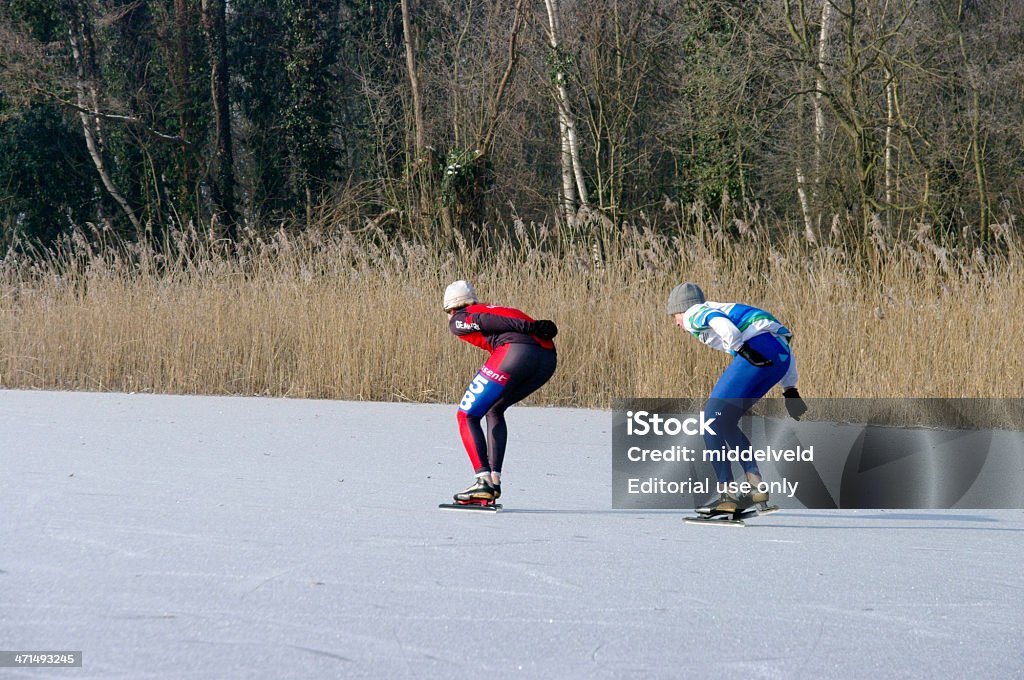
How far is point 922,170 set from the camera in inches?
709

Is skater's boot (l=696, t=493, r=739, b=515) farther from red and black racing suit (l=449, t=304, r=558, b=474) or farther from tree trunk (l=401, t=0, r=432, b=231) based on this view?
tree trunk (l=401, t=0, r=432, b=231)

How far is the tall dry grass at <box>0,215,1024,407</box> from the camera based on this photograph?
905 cm

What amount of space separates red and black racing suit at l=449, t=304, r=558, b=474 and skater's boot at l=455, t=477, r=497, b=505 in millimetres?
61

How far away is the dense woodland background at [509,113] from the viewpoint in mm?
17531

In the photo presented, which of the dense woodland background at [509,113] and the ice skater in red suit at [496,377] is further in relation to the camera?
the dense woodland background at [509,113]

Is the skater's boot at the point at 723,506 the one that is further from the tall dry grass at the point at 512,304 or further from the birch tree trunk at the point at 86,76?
the birch tree trunk at the point at 86,76

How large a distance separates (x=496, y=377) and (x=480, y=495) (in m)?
0.50

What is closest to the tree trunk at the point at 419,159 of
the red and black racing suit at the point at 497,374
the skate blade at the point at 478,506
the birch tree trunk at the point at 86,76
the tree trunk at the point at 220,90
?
the tree trunk at the point at 220,90

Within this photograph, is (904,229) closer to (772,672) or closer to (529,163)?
(529,163)

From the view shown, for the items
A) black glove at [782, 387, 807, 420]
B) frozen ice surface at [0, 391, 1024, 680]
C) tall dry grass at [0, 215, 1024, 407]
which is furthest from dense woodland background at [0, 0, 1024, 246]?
black glove at [782, 387, 807, 420]

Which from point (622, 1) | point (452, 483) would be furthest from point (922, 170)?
point (452, 483)

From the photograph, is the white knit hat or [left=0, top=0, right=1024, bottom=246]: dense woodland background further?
[left=0, top=0, right=1024, bottom=246]: dense woodland background

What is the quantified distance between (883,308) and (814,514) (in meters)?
4.35

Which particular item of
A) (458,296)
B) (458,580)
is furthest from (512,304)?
(458,580)
